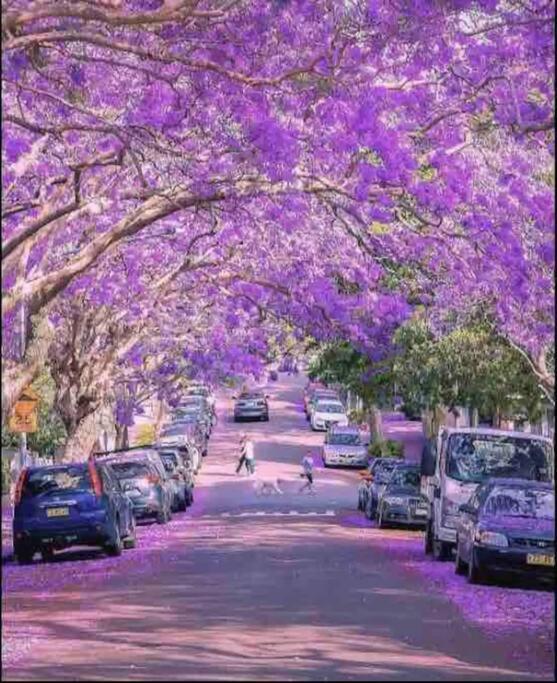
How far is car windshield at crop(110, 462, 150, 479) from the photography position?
3769cm

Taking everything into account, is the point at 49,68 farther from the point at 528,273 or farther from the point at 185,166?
the point at 528,273

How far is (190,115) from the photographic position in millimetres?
22719

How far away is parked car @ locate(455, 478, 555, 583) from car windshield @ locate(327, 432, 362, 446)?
A: 44.3 meters

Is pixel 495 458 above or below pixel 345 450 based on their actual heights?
above

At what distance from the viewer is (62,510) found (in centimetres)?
2819

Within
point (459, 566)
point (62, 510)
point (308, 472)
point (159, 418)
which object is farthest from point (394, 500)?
point (159, 418)

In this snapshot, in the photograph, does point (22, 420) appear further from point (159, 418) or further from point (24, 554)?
point (159, 418)

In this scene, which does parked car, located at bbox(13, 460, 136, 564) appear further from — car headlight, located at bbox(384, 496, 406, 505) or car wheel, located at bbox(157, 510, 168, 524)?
car headlight, located at bbox(384, 496, 406, 505)

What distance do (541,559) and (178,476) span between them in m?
26.0

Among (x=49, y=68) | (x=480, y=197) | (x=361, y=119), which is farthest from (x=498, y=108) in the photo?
(x=49, y=68)

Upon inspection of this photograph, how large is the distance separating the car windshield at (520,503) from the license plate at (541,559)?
0.94m

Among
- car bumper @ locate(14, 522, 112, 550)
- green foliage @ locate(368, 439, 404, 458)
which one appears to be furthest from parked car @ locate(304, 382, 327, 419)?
car bumper @ locate(14, 522, 112, 550)

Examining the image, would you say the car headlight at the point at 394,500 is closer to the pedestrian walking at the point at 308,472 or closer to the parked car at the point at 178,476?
the parked car at the point at 178,476

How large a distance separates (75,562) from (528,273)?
8.89 m
